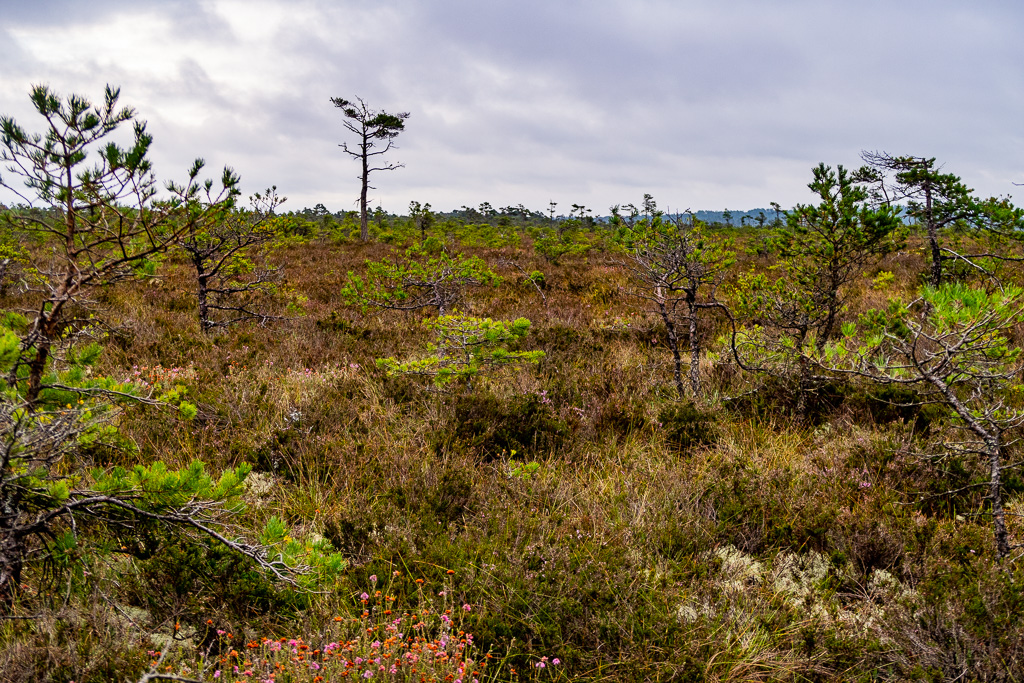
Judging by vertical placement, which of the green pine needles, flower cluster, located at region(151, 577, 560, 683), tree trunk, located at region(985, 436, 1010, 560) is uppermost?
the green pine needles

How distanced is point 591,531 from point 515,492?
686 mm

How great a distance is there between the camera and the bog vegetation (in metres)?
2.12

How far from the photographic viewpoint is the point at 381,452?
4145mm

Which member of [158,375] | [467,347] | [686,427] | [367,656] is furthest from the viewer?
[158,375]

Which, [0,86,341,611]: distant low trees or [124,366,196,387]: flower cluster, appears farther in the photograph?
[124,366,196,387]: flower cluster

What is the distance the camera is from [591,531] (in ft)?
10.2

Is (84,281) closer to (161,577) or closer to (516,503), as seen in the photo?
(161,577)

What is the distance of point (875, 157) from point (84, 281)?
9803 millimetres

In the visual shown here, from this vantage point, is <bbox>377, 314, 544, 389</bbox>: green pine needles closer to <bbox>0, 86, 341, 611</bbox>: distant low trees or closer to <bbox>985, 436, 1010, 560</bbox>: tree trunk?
<bbox>0, 86, 341, 611</bbox>: distant low trees

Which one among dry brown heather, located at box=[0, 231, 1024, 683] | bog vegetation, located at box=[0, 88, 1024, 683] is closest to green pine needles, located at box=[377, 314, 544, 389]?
bog vegetation, located at box=[0, 88, 1024, 683]

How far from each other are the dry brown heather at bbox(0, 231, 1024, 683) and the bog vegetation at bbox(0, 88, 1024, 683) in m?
0.02

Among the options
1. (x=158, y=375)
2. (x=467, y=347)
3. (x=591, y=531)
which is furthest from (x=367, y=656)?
(x=158, y=375)

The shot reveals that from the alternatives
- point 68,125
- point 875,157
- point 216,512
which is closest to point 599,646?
point 216,512

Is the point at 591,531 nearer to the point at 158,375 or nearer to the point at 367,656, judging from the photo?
the point at 367,656
